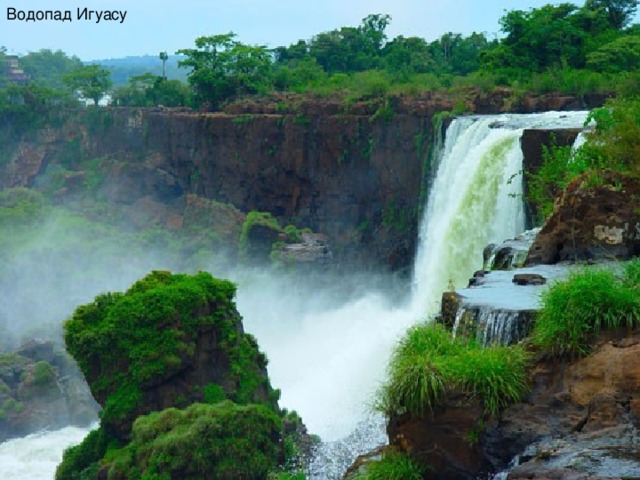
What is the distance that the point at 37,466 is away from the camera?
75.9ft

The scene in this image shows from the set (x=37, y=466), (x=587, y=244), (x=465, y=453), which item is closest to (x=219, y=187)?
(x=37, y=466)

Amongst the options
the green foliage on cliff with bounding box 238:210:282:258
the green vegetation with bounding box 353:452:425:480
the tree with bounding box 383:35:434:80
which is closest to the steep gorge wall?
the green foliage on cliff with bounding box 238:210:282:258

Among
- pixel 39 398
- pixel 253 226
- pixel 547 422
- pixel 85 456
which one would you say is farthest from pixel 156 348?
pixel 253 226

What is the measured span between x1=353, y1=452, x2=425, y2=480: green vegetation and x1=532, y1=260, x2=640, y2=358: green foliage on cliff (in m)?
1.69

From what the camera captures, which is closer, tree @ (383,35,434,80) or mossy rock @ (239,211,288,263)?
mossy rock @ (239,211,288,263)

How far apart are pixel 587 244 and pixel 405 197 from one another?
64.4 ft

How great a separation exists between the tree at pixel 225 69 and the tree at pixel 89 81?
29.1 ft

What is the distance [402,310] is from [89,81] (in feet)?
110

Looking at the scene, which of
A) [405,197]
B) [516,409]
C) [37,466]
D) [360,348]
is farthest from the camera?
[405,197]

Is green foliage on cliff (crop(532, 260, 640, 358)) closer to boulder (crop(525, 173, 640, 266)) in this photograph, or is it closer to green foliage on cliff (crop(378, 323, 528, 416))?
green foliage on cliff (crop(378, 323, 528, 416))

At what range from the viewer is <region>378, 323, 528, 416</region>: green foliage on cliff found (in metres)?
9.34

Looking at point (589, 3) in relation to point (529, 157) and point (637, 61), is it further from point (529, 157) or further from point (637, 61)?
point (529, 157)

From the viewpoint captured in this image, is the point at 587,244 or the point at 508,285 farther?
the point at 587,244

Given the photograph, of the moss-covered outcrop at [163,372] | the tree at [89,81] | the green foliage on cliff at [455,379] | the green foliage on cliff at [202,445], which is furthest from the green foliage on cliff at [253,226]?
the green foliage on cliff at [455,379]
